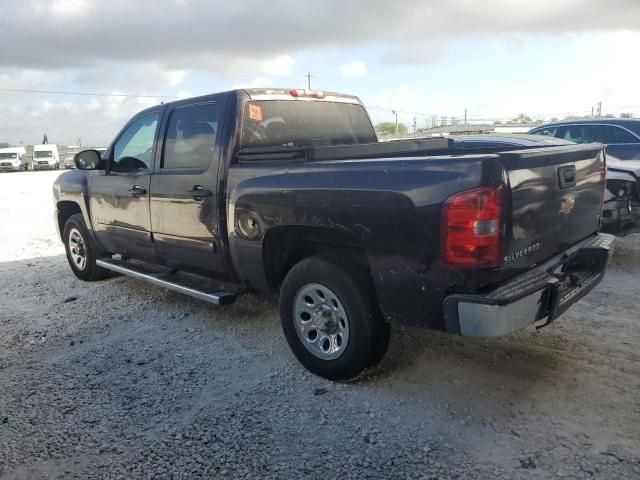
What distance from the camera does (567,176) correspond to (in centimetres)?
336

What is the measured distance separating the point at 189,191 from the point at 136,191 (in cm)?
94

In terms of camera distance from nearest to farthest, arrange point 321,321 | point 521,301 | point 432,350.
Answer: point 521,301 < point 321,321 < point 432,350

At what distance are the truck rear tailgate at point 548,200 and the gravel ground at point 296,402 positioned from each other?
889mm

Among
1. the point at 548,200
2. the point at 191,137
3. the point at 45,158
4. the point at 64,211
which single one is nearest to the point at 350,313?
the point at 548,200

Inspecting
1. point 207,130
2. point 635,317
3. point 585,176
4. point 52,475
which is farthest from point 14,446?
point 635,317

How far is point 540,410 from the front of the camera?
3.16 meters

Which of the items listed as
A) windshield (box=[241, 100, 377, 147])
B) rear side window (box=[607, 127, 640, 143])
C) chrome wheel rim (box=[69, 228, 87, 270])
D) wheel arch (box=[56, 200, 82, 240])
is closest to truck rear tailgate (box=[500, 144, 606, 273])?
windshield (box=[241, 100, 377, 147])

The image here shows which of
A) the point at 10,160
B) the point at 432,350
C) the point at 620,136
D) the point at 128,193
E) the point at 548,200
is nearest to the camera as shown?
the point at 548,200

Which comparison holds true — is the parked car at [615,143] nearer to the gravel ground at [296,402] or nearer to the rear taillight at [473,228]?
the gravel ground at [296,402]

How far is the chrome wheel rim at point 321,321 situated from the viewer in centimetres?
352

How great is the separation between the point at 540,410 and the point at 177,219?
122 inches

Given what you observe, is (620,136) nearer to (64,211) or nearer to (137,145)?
(137,145)

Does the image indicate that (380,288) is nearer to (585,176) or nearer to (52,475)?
(585,176)

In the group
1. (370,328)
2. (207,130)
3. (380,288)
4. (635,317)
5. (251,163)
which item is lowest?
(635,317)
